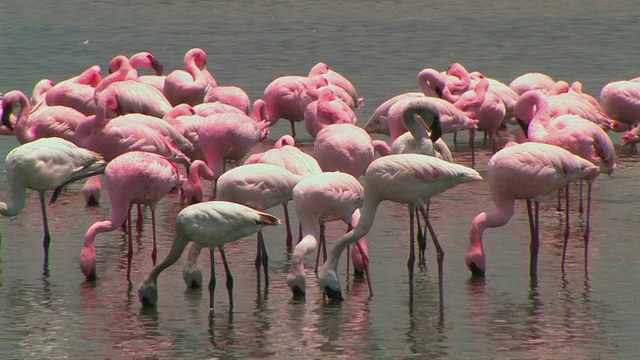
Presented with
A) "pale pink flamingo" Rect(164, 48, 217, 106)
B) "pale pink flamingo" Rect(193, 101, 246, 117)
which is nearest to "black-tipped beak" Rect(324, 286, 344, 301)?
"pale pink flamingo" Rect(193, 101, 246, 117)

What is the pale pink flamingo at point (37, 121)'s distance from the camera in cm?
1072

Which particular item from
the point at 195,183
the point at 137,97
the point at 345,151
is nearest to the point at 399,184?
the point at 345,151

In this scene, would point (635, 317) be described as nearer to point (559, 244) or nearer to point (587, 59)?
point (559, 244)

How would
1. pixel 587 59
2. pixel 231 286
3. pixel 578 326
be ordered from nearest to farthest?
pixel 578 326, pixel 231 286, pixel 587 59

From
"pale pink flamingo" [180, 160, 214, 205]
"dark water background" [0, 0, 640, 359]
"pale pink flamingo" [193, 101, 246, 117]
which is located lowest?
"dark water background" [0, 0, 640, 359]

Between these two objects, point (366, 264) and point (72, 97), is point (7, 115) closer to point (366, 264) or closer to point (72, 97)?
point (72, 97)

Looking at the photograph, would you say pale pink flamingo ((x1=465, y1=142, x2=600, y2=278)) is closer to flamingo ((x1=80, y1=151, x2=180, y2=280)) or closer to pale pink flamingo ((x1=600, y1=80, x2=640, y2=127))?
flamingo ((x1=80, y1=151, x2=180, y2=280))

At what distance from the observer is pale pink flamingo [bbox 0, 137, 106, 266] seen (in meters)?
8.86

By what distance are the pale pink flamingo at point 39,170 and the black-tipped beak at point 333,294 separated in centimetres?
215

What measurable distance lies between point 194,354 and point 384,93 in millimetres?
9914

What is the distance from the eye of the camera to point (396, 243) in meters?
9.39

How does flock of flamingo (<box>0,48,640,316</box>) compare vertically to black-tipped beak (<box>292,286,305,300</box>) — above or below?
A: above

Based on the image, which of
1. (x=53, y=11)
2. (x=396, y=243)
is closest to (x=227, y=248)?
(x=396, y=243)

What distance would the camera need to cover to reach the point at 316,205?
25.9ft
